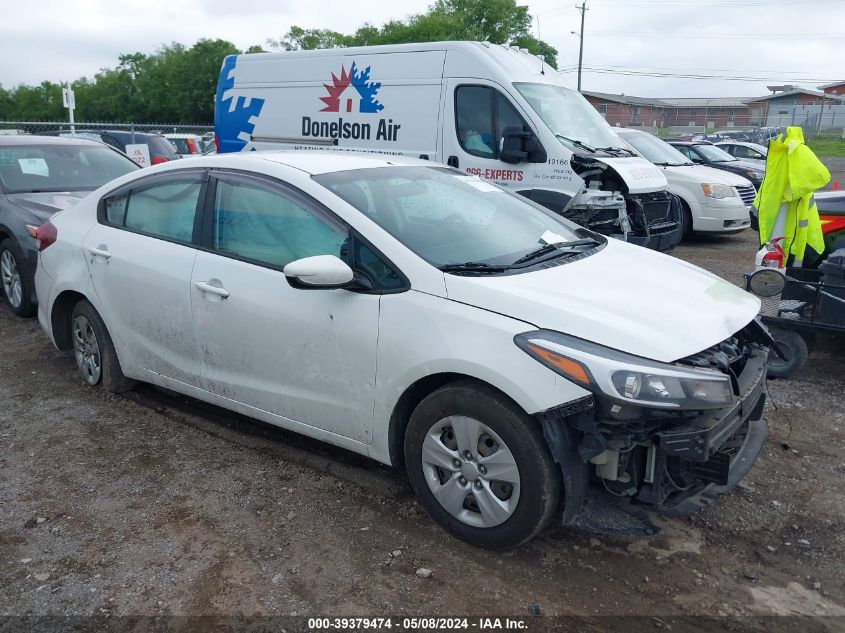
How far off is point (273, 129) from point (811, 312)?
689 cm

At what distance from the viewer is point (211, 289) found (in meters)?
3.91

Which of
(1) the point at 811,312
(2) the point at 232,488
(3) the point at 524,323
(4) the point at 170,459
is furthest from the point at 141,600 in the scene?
(1) the point at 811,312

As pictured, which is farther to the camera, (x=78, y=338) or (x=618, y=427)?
(x=78, y=338)

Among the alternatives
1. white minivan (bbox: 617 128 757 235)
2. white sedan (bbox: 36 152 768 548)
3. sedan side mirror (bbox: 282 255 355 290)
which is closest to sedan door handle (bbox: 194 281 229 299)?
white sedan (bbox: 36 152 768 548)

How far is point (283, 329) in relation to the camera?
143 inches

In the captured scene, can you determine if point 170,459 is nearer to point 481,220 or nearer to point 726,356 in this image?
point 481,220

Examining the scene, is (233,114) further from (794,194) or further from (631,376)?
(631,376)

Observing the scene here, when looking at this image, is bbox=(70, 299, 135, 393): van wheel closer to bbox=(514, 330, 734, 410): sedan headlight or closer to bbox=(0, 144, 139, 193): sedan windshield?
bbox=(0, 144, 139, 193): sedan windshield

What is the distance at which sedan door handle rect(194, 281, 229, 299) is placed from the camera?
3.86m

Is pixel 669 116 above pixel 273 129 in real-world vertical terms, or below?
above

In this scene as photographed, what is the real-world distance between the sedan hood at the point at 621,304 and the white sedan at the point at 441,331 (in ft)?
0.04

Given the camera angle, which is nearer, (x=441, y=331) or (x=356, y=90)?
(x=441, y=331)

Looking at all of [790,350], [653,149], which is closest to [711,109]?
[653,149]

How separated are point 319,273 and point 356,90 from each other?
6.02 m
